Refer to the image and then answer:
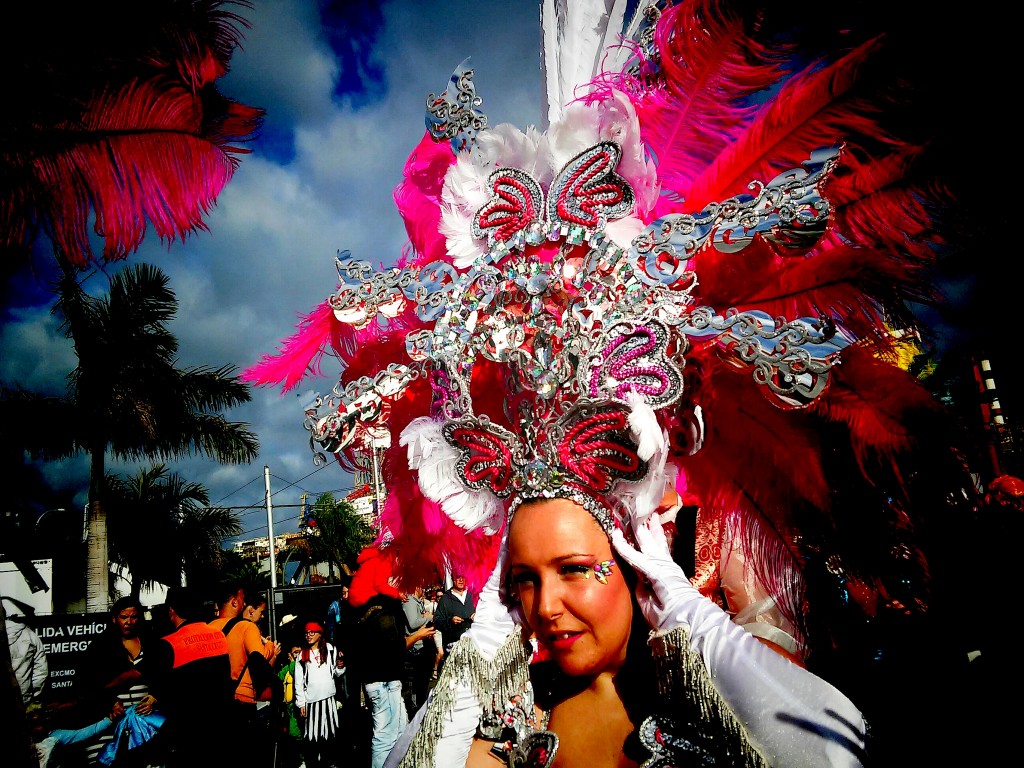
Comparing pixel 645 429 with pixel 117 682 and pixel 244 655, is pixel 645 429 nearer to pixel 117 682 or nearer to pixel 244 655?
pixel 117 682

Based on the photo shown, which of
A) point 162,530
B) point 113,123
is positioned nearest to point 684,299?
point 113,123

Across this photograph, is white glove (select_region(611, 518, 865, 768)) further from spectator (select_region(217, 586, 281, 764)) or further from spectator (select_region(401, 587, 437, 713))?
spectator (select_region(217, 586, 281, 764))

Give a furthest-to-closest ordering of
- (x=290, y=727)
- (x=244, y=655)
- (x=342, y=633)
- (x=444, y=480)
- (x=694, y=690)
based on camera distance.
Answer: (x=290, y=727) → (x=342, y=633) → (x=244, y=655) → (x=444, y=480) → (x=694, y=690)

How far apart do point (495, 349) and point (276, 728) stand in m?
6.24

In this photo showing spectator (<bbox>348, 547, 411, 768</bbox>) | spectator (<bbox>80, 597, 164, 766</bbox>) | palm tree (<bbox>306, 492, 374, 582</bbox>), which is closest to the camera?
spectator (<bbox>80, 597, 164, 766</bbox>)

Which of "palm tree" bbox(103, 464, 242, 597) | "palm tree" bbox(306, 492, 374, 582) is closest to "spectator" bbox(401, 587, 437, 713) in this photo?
"palm tree" bbox(103, 464, 242, 597)

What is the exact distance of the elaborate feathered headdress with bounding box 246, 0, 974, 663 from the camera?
5.38ft

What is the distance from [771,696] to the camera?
55.8 inches

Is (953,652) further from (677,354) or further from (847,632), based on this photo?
(677,354)

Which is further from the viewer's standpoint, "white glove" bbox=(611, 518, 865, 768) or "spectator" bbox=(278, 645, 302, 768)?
"spectator" bbox=(278, 645, 302, 768)

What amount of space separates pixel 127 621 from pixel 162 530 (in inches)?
506

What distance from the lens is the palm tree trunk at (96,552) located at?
10125 millimetres

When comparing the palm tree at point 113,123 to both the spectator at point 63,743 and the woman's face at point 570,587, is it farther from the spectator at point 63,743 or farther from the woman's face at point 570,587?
the spectator at point 63,743

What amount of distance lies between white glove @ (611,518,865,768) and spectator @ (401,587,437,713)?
479 centimetres
